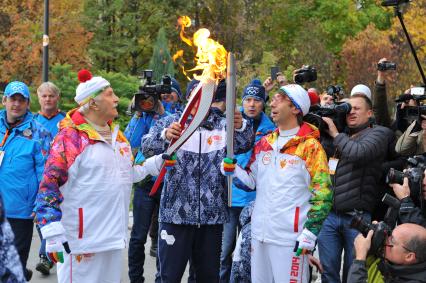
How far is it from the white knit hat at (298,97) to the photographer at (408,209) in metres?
0.90

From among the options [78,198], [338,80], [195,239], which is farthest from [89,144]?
[338,80]

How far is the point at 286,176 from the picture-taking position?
4.80 m

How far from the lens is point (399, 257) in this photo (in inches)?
147

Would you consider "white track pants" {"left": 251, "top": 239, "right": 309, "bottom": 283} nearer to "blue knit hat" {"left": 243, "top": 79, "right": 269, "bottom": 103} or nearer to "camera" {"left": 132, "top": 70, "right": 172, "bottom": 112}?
"camera" {"left": 132, "top": 70, "right": 172, "bottom": 112}

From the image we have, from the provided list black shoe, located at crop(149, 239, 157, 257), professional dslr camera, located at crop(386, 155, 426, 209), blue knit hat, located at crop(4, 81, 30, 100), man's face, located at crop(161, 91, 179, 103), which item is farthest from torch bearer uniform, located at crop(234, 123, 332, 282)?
black shoe, located at crop(149, 239, 157, 257)

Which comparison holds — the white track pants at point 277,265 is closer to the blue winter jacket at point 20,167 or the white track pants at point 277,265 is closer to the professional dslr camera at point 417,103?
the professional dslr camera at point 417,103

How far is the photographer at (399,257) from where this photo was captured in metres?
3.71

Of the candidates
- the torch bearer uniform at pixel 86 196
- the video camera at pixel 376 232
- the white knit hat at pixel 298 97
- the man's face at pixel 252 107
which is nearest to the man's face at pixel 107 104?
the torch bearer uniform at pixel 86 196

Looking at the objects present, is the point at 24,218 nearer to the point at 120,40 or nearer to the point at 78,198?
the point at 78,198

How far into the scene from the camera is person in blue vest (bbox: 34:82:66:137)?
7141mm

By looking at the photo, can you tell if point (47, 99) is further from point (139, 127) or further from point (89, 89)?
point (89, 89)

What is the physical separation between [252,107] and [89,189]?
2.34 m

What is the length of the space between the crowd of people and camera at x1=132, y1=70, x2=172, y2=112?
629 millimetres

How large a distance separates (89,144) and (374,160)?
7.57 feet
